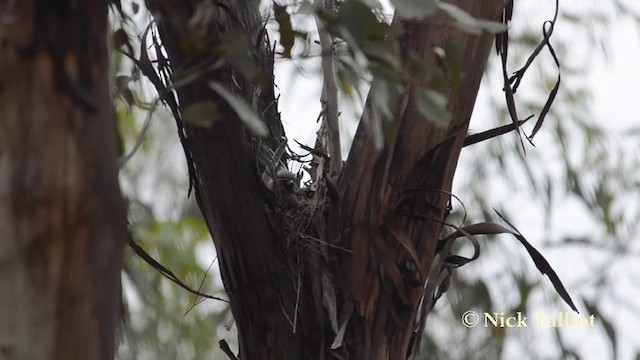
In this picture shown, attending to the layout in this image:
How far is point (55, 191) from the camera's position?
59 cm

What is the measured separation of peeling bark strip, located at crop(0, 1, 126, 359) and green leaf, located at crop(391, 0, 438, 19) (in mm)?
219

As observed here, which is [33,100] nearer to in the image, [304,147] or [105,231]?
[105,231]

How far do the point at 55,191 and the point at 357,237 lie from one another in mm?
487

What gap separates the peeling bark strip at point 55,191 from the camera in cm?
59

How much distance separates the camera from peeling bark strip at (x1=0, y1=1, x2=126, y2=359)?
1.94 feet

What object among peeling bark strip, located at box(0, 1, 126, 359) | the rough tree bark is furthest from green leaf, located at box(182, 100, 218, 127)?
the rough tree bark

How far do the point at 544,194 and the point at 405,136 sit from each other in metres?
1.95

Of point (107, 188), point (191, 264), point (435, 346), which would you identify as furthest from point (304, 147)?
point (435, 346)

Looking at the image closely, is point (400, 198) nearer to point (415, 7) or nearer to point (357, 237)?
point (357, 237)

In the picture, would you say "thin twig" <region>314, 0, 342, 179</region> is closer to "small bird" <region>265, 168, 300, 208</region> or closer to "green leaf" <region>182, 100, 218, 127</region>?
"small bird" <region>265, 168, 300, 208</region>

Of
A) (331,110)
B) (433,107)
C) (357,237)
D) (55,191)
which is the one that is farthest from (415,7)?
(331,110)

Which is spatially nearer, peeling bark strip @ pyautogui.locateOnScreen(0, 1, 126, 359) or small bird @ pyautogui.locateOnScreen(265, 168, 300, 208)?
peeling bark strip @ pyautogui.locateOnScreen(0, 1, 126, 359)

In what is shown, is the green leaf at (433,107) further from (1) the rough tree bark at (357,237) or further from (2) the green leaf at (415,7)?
(1) the rough tree bark at (357,237)

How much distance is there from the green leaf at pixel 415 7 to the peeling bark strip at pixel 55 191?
8.6 inches
